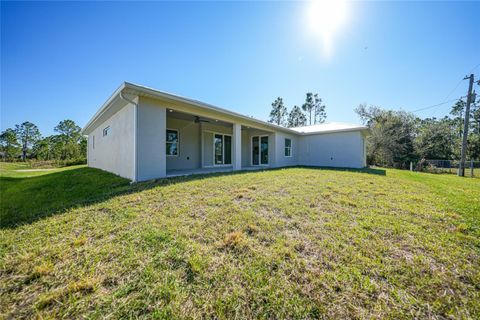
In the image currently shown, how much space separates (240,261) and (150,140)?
16.5ft

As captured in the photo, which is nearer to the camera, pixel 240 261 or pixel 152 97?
pixel 240 261

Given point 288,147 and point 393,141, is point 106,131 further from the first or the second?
point 393,141

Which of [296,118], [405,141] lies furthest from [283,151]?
[296,118]

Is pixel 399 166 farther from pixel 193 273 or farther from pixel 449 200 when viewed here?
pixel 193 273

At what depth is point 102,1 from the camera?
18.3 ft

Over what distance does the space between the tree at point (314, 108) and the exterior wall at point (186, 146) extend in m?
29.0

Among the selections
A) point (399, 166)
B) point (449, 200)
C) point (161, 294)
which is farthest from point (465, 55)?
point (161, 294)

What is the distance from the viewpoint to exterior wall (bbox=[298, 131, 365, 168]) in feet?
37.8

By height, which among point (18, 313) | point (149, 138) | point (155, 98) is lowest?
A: point (18, 313)

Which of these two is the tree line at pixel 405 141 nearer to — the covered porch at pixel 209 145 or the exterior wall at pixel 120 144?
the covered porch at pixel 209 145

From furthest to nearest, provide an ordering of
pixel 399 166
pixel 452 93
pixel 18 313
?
pixel 399 166 < pixel 452 93 < pixel 18 313

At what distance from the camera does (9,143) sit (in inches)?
1080

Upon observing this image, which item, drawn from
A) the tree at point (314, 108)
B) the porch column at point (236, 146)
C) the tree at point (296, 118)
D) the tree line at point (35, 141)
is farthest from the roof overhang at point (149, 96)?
the tree at point (296, 118)

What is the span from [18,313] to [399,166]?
2293 centimetres
